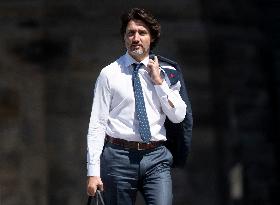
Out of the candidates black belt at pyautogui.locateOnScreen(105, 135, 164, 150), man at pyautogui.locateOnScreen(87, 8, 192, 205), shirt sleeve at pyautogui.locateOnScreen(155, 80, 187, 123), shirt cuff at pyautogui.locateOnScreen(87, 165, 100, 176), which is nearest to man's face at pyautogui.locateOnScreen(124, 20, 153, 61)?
man at pyautogui.locateOnScreen(87, 8, 192, 205)

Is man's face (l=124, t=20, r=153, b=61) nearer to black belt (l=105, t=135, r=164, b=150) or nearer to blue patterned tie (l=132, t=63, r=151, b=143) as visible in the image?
blue patterned tie (l=132, t=63, r=151, b=143)

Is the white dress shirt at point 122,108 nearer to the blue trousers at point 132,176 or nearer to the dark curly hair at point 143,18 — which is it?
the blue trousers at point 132,176

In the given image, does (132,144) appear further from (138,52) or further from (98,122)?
(138,52)

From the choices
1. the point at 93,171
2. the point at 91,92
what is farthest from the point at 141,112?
the point at 91,92

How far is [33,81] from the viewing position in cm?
791

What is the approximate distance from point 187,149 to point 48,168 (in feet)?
9.55

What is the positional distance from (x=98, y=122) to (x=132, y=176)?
39cm

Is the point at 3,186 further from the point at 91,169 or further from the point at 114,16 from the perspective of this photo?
the point at 91,169

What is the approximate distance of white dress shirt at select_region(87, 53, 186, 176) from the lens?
16.4ft

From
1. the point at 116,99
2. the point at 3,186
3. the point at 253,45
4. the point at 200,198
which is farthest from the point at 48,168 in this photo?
the point at 116,99

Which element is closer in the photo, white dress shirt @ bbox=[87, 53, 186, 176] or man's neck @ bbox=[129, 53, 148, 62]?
white dress shirt @ bbox=[87, 53, 186, 176]

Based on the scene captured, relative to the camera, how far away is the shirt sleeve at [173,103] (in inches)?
197

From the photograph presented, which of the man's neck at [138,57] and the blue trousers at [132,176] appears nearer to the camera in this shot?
the blue trousers at [132,176]

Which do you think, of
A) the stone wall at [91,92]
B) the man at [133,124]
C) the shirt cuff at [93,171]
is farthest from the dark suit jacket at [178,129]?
the stone wall at [91,92]
